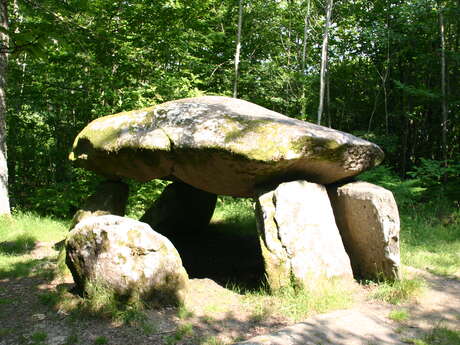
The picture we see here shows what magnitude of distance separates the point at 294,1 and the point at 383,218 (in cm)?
945

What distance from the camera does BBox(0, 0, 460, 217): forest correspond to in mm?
9039

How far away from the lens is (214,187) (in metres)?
5.60

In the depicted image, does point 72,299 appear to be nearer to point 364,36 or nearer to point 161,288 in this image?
point 161,288

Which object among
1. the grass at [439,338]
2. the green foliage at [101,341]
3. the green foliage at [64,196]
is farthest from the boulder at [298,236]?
the green foliage at [64,196]

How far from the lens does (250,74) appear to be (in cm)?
1184

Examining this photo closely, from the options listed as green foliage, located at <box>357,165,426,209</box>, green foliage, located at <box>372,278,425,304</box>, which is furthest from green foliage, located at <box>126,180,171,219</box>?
green foliage, located at <box>372,278,425,304</box>

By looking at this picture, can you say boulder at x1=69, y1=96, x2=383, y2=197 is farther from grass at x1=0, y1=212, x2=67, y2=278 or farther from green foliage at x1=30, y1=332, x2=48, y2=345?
green foliage at x1=30, y1=332, x2=48, y2=345

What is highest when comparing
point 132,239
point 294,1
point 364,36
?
point 294,1

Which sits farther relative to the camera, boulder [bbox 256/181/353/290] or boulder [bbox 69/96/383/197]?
boulder [bbox 69/96/383/197]

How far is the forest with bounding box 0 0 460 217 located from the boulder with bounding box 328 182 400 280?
344 centimetres

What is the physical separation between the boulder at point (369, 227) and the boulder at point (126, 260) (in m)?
2.05

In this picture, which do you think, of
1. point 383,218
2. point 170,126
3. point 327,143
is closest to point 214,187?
point 170,126

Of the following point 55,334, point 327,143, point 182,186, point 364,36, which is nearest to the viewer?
point 55,334

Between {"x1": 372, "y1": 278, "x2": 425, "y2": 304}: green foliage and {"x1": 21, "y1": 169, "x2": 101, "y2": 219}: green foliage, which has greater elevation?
{"x1": 21, "y1": 169, "x2": 101, "y2": 219}: green foliage
